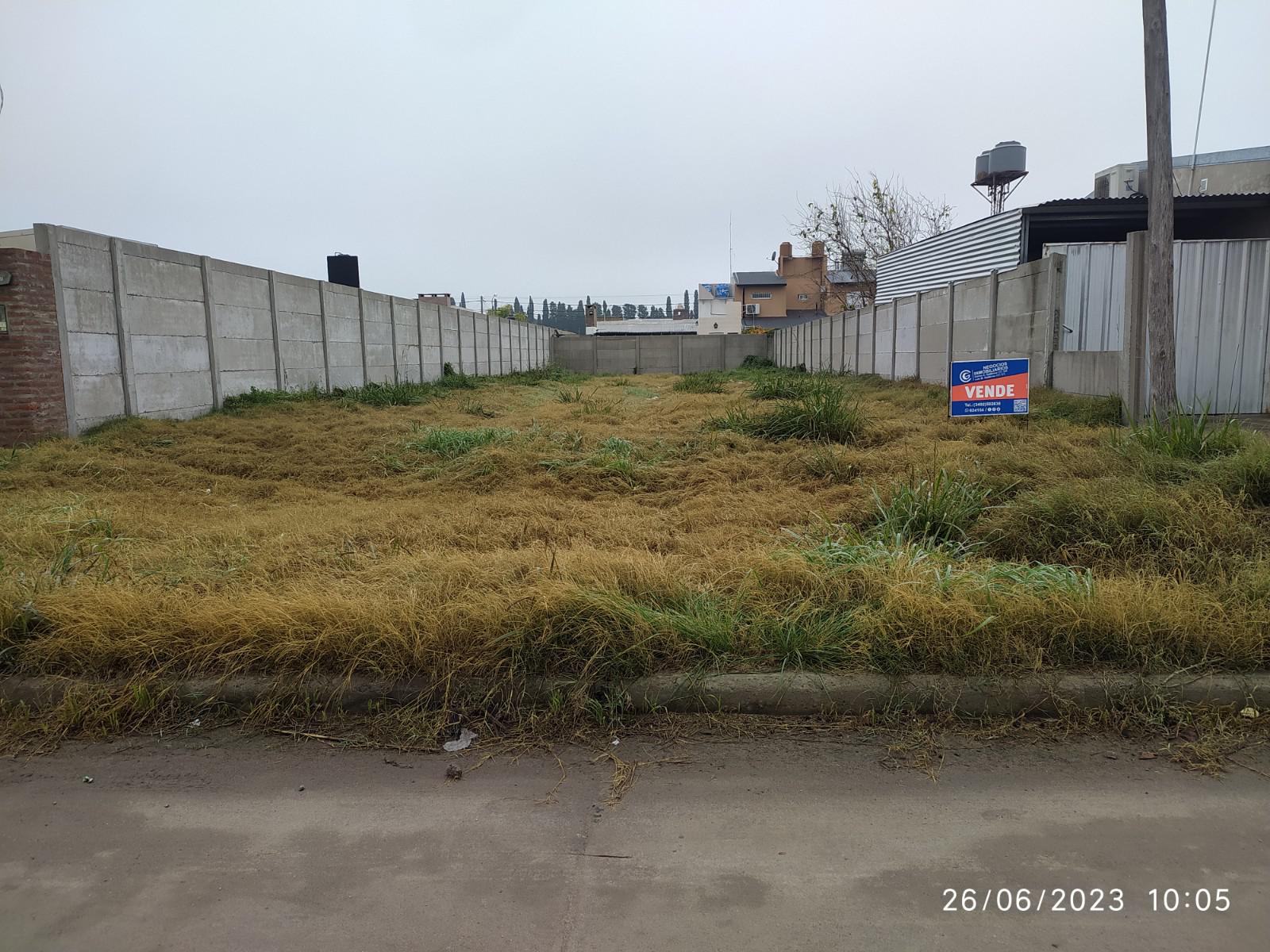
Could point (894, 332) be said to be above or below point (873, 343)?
above

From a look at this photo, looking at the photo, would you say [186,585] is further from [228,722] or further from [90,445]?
[90,445]

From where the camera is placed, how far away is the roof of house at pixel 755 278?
74625 mm

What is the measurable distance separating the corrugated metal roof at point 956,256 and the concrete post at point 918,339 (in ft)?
4.04

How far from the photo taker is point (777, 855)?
253 centimetres

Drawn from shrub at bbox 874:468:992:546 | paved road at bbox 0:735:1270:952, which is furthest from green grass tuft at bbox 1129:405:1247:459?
paved road at bbox 0:735:1270:952

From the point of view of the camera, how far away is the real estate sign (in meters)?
8.16

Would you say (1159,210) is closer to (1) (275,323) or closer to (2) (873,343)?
(2) (873,343)

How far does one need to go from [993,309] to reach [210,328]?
13166 mm

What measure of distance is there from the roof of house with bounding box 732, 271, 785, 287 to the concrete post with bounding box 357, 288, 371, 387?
5832cm

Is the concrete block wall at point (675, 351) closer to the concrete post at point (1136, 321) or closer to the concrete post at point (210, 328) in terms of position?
the concrete post at point (210, 328)

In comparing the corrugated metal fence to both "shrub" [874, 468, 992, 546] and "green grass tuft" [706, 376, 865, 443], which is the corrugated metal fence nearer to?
"green grass tuft" [706, 376, 865, 443]

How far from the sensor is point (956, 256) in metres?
21.6

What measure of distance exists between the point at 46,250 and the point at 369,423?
14.3 feet
